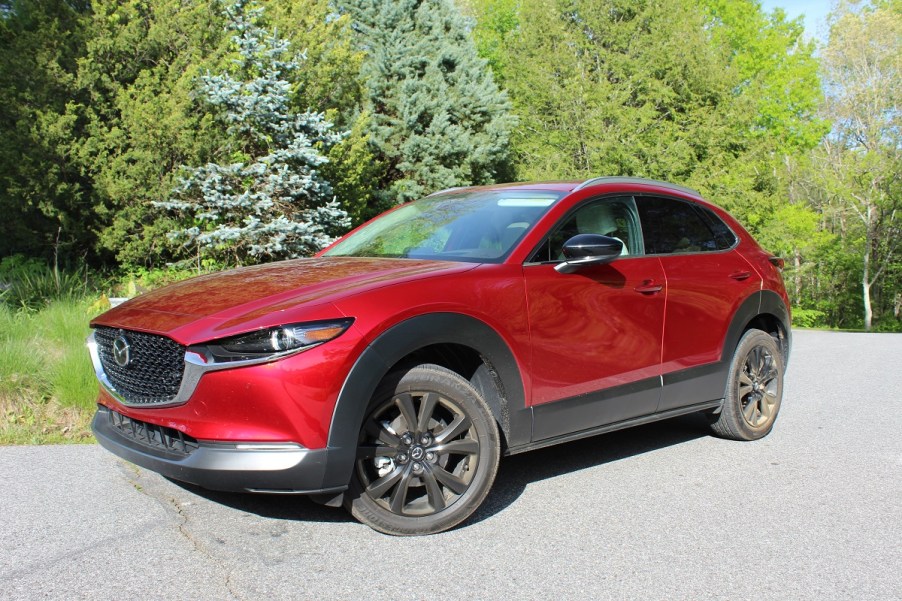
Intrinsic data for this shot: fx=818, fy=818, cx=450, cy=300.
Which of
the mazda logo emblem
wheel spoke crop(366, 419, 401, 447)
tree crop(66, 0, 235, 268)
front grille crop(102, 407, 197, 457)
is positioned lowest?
wheel spoke crop(366, 419, 401, 447)

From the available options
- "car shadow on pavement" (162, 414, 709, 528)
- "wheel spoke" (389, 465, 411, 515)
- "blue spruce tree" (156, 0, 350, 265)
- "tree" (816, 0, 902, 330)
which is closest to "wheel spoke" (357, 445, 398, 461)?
"wheel spoke" (389, 465, 411, 515)

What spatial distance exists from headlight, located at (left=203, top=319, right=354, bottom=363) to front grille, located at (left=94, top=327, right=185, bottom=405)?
19 cm

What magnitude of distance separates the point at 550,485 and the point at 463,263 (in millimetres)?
1422

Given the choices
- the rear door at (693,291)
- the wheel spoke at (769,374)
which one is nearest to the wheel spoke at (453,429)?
the rear door at (693,291)

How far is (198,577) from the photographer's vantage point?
10.9ft

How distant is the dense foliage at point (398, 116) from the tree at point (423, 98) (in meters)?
0.06

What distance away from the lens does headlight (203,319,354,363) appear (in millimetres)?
3441

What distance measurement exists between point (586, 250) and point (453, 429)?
1.22m

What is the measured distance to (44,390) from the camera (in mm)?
6105

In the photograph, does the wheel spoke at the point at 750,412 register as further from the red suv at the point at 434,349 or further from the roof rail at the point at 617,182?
the roof rail at the point at 617,182

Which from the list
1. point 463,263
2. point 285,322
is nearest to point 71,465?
point 285,322

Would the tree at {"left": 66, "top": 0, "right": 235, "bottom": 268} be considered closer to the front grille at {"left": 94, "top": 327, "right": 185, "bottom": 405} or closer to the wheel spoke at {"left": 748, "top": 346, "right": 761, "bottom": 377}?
the front grille at {"left": 94, "top": 327, "right": 185, "bottom": 405}

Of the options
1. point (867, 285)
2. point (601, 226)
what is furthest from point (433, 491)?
point (867, 285)

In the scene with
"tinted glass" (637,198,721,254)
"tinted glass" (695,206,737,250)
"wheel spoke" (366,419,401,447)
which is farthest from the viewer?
"tinted glass" (695,206,737,250)
